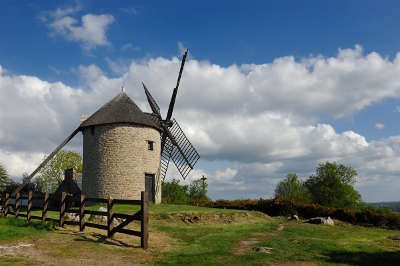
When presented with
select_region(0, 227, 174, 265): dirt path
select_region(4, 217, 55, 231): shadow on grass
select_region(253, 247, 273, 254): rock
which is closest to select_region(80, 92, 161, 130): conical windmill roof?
select_region(4, 217, 55, 231): shadow on grass

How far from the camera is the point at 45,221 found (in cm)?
1547

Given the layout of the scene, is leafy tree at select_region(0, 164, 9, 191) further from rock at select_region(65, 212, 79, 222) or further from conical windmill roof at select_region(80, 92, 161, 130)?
rock at select_region(65, 212, 79, 222)

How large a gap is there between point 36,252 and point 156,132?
1765 cm

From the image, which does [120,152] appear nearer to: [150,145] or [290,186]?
[150,145]

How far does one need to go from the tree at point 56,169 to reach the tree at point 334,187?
36.3 metres

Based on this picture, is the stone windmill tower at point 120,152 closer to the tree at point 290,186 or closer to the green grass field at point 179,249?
the green grass field at point 179,249

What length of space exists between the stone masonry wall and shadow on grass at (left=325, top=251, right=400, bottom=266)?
54.5ft

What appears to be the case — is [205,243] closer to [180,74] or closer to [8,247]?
[8,247]

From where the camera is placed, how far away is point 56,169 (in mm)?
55250

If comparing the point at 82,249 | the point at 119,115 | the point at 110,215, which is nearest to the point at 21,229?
the point at 110,215

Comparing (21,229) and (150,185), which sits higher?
(150,185)

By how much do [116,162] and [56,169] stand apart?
34.9 metres

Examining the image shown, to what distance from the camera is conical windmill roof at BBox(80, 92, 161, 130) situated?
25609mm

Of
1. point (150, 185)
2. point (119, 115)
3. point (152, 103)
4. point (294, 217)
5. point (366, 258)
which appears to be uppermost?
point (152, 103)
